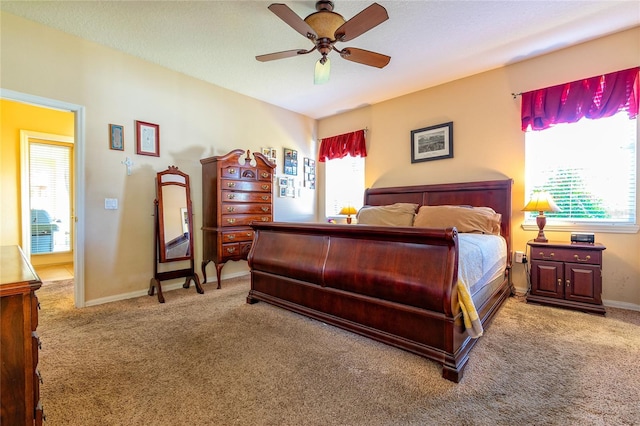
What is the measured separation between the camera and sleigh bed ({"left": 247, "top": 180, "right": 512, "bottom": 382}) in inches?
70.0

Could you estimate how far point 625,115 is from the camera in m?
2.90

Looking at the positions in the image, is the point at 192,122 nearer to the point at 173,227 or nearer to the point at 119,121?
the point at 119,121

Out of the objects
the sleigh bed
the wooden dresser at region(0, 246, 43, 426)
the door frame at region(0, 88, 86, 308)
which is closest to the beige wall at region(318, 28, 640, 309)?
the sleigh bed

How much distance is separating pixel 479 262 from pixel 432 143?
2443 millimetres

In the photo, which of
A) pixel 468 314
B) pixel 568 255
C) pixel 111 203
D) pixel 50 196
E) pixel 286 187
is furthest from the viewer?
pixel 286 187

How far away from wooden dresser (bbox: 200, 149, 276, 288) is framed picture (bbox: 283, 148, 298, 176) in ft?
3.00

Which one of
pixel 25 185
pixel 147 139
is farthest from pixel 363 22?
pixel 25 185

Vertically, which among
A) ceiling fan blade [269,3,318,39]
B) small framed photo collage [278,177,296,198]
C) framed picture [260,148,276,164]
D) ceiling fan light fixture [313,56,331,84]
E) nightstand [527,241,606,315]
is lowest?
nightstand [527,241,606,315]

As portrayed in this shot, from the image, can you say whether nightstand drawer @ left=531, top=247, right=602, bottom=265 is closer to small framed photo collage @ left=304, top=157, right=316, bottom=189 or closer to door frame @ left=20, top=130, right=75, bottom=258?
small framed photo collage @ left=304, top=157, right=316, bottom=189

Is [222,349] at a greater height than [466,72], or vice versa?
[466,72]

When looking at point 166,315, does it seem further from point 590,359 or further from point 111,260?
point 590,359

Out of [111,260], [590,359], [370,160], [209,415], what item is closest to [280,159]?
[370,160]

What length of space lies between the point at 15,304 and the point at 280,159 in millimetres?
4360

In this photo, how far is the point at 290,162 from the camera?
17.0ft
